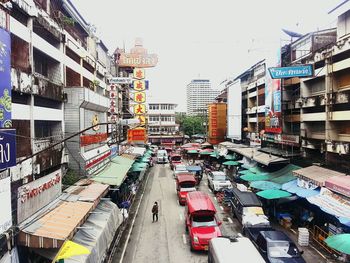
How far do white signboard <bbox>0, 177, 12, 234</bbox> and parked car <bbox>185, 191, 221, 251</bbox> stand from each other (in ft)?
30.9

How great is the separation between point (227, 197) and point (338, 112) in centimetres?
1059

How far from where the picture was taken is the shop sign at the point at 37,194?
480 inches

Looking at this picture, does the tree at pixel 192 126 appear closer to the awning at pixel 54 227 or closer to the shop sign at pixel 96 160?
the shop sign at pixel 96 160

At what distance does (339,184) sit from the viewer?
17.7 meters

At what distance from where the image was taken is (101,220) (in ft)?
52.1

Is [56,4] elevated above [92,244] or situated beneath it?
elevated above

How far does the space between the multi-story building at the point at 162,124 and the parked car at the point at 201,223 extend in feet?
221

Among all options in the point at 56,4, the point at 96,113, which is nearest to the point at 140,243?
the point at 96,113

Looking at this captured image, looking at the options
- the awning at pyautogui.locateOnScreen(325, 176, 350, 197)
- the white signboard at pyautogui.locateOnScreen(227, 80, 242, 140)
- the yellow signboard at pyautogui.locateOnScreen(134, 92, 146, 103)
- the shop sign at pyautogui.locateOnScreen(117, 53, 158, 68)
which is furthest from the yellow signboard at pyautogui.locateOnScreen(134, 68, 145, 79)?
the awning at pyautogui.locateOnScreen(325, 176, 350, 197)

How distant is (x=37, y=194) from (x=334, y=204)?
1401cm

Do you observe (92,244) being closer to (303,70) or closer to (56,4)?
(56,4)

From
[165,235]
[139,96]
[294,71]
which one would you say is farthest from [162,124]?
[165,235]

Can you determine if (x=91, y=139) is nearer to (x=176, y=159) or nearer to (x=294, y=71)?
(x=294, y=71)

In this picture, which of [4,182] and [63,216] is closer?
[4,182]
